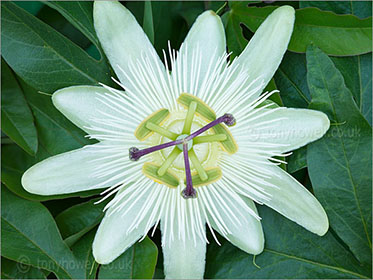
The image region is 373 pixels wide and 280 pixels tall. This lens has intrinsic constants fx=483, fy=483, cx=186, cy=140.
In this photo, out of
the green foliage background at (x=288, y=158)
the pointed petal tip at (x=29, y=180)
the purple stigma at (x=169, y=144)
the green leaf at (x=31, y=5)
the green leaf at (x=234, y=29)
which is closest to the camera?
the purple stigma at (x=169, y=144)

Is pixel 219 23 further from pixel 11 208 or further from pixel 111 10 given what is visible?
pixel 11 208

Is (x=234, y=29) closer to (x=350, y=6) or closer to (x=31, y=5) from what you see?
(x=350, y=6)

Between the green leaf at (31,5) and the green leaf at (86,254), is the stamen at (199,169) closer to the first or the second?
the green leaf at (86,254)

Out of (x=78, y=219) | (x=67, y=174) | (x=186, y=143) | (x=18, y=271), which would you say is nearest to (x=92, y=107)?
(x=67, y=174)

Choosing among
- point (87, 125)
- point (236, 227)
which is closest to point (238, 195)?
point (236, 227)

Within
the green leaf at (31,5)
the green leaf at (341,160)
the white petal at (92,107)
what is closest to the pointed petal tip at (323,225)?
the green leaf at (341,160)

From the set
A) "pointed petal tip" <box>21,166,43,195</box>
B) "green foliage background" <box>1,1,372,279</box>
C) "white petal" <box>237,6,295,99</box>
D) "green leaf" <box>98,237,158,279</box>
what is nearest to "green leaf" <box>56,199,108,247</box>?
"green foliage background" <box>1,1,372,279</box>
